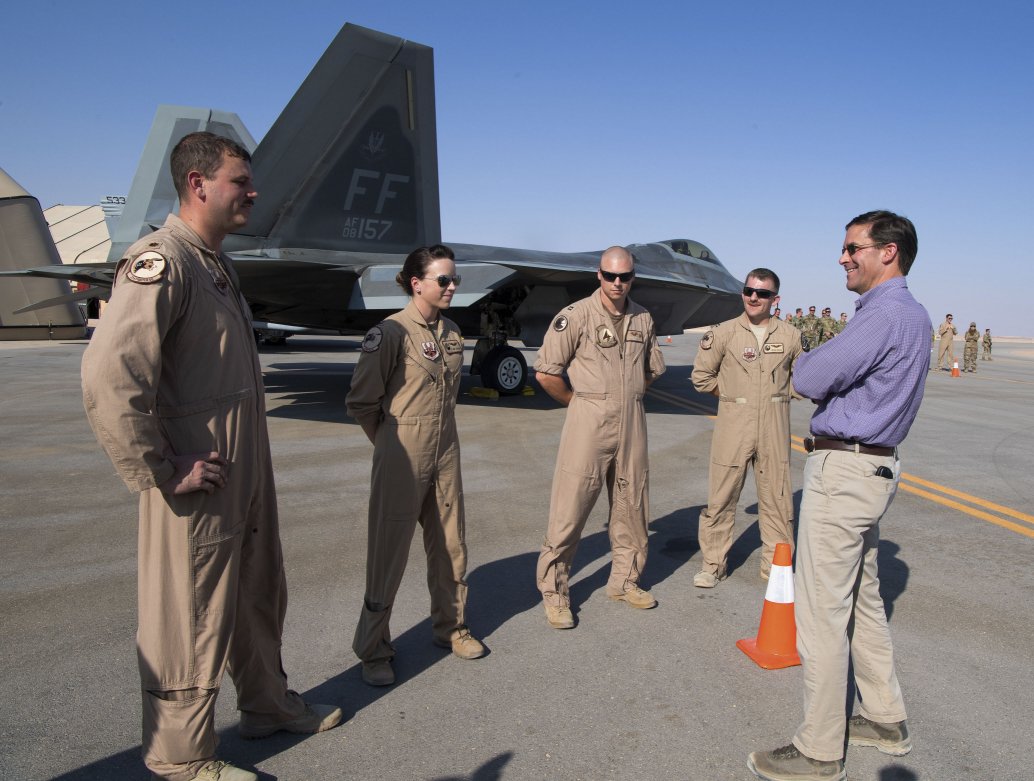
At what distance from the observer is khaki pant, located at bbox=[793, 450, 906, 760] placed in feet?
8.77

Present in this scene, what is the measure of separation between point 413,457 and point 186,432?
1221 mm

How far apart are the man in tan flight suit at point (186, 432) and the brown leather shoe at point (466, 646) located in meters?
1.24

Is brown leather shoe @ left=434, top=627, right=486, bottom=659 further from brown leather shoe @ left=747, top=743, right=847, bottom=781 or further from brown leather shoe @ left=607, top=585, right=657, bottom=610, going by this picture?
brown leather shoe @ left=747, top=743, right=847, bottom=781

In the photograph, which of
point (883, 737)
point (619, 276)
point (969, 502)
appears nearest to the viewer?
point (883, 737)

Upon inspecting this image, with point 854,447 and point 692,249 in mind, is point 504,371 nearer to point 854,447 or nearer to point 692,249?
point 692,249

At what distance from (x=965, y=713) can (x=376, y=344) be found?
10.4 ft

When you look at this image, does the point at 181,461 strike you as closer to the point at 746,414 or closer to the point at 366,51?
the point at 746,414

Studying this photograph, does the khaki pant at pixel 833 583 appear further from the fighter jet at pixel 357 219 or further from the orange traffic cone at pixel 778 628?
the fighter jet at pixel 357 219

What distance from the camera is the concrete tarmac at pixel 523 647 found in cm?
276

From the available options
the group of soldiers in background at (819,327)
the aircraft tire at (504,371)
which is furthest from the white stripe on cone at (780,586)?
the group of soldiers in background at (819,327)

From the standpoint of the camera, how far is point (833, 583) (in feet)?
8.96

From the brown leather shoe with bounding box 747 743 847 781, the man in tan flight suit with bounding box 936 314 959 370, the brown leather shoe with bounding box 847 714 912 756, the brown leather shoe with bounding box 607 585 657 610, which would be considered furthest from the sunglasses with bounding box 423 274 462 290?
the man in tan flight suit with bounding box 936 314 959 370

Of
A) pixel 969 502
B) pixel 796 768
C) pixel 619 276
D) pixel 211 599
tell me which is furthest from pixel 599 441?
pixel 969 502

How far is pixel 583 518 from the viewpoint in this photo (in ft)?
13.4
